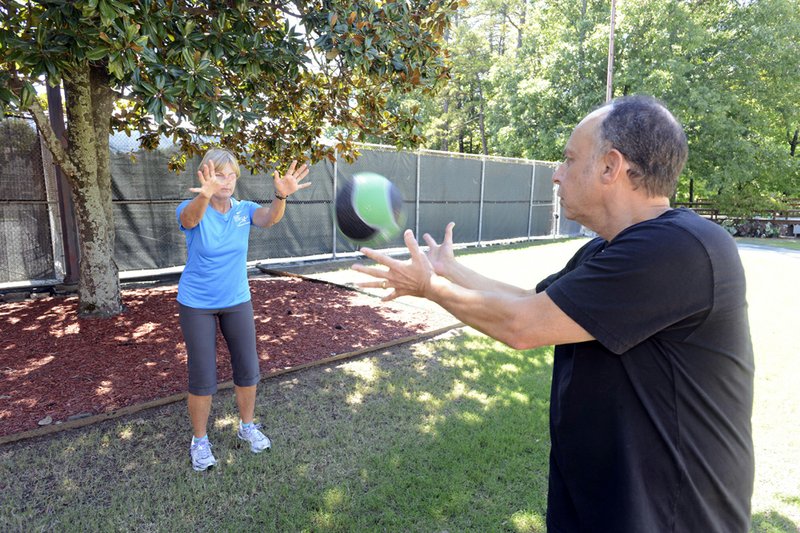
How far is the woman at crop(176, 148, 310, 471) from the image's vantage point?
3186 millimetres

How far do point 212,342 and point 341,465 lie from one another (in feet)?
4.00

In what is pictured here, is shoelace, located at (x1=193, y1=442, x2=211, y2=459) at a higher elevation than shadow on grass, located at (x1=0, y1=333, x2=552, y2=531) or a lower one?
higher

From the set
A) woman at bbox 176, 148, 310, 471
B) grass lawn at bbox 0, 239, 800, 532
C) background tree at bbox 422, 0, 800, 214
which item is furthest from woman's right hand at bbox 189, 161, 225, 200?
background tree at bbox 422, 0, 800, 214

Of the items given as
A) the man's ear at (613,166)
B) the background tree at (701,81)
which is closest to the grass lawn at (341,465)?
the man's ear at (613,166)

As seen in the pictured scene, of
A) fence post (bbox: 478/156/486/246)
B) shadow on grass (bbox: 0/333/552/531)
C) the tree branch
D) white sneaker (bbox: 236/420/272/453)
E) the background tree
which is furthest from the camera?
the background tree

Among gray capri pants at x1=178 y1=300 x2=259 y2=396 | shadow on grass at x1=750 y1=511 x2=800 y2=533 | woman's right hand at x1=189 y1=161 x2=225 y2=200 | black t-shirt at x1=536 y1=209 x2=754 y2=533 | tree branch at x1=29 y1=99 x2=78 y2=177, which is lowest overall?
shadow on grass at x1=750 y1=511 x2=800 y2=533

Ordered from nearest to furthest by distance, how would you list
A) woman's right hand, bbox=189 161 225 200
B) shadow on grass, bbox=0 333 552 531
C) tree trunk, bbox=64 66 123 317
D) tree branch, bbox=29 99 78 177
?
shadow on grass, bbox=0 333 552 531 → woman's right hand, bbox=189 161 225 200 → tree branch, bbox=29 99 78 177 → tree trunk, bbox=64 66 123 317

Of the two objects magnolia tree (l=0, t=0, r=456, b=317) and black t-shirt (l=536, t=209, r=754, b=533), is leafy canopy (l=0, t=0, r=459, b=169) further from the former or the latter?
black t-shirt (l=536, t=209, r=754, b=533)

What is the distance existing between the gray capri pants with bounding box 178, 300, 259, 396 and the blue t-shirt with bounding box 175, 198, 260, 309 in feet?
0.21

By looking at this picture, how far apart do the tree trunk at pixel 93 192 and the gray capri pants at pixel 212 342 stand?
4.02 meters

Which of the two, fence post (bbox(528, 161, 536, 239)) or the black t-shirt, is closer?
the black t-shirt

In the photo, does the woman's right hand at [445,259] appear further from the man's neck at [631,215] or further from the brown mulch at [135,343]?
the brown mulch at [135,343]

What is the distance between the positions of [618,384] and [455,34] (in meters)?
36.7

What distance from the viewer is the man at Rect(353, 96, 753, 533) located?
1.34m
